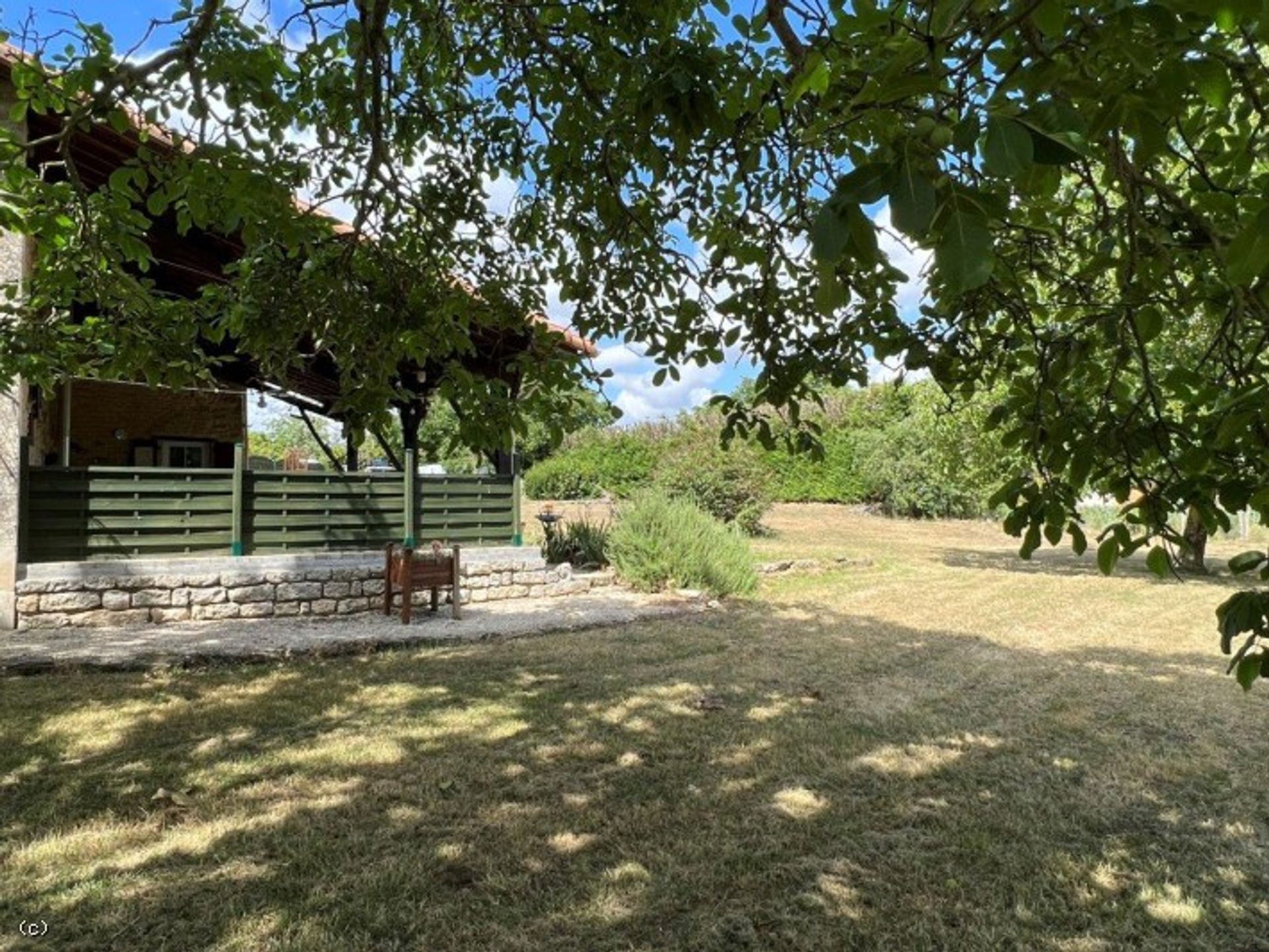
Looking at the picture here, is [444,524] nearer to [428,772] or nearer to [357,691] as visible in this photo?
[357,691]

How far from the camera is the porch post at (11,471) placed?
724 cm

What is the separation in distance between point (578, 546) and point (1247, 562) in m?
11.5

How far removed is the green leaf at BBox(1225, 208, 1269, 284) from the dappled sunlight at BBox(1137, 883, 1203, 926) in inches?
104

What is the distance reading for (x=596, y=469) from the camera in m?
25.4

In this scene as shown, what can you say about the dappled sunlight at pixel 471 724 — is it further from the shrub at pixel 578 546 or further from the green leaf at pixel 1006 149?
the shrub at pixel 578 546

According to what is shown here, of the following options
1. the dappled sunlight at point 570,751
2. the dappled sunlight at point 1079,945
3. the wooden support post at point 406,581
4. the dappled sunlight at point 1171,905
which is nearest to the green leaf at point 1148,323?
the dappled sunlight at point 1079,945

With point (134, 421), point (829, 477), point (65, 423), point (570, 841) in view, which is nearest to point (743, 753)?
point (570, 841)

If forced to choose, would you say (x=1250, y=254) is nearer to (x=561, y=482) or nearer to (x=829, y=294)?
(x=829, y=294)

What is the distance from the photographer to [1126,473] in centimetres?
226

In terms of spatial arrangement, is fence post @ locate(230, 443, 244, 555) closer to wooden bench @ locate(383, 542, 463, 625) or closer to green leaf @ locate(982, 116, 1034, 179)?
wooden bench @ locate(383, 542, 463, 625)

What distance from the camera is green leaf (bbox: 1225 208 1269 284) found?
36.1 inches

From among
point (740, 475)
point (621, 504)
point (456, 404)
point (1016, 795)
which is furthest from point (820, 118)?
point (740, 475)

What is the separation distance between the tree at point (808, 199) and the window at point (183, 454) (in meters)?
7.95

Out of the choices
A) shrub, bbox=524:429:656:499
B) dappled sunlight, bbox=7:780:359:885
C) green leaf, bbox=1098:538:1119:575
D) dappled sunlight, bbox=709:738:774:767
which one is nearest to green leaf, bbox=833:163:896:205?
green leaf, bbox=1098:538:1119:575
